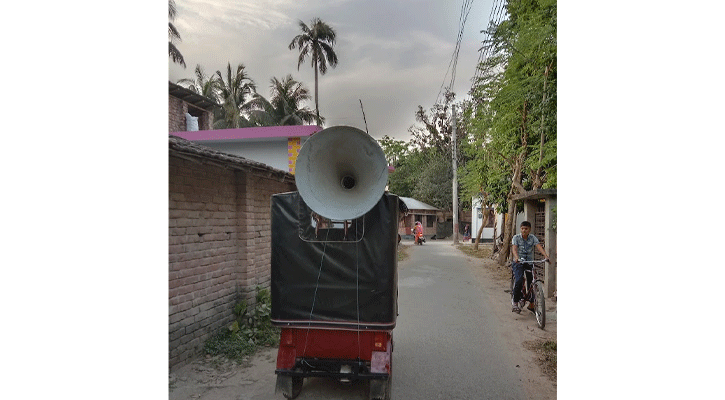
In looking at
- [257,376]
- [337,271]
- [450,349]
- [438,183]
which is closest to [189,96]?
[257,376]

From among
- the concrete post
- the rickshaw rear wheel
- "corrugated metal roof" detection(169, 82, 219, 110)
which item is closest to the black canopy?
the rickshaw rear wheel

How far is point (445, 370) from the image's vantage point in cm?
446

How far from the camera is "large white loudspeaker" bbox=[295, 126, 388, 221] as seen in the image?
313cm

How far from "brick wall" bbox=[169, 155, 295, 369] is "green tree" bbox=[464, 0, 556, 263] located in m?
5.47

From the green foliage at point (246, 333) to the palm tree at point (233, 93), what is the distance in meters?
21.9

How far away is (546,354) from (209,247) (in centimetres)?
455

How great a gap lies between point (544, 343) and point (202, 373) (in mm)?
4375

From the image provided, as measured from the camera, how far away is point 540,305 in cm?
604

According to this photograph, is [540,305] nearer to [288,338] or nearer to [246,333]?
[288,338]

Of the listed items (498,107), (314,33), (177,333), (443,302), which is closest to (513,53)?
(498,107)

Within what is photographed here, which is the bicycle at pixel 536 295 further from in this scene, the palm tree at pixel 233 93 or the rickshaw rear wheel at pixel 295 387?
the palm tree at pixel 233 93

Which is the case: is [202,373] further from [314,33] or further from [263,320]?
[314,33]

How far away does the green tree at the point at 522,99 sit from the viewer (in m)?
7.21

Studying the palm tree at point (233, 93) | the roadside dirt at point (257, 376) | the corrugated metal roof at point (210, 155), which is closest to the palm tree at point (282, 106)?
the palm tree at point (233, 93)
